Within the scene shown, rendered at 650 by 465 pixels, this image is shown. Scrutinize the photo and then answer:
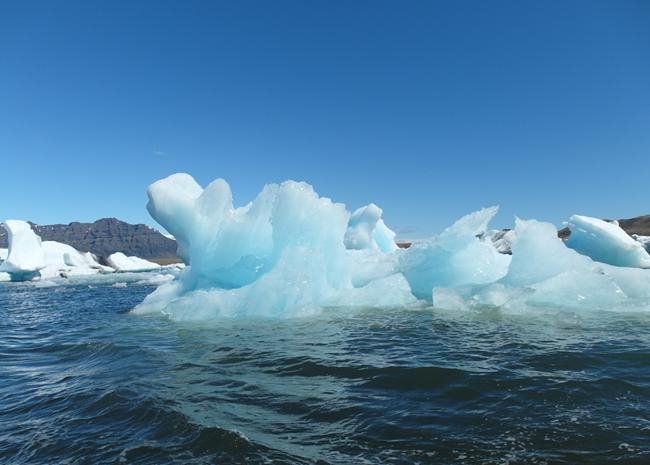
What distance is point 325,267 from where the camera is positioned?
1491cm

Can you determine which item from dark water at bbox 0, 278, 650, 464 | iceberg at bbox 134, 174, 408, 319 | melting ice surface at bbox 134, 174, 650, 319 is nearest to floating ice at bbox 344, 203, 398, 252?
melting ice surface at bbox 134, 174, 650, 319

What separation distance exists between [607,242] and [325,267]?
17.4 meters

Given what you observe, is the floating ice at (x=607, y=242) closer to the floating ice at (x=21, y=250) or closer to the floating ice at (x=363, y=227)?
the floating ice at (x=363, y=227)

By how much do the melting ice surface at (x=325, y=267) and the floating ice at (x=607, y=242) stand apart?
9.37 metres

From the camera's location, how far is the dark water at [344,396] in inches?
169

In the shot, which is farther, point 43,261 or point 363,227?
point 43,261

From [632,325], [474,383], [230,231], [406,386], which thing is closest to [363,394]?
[406,386]

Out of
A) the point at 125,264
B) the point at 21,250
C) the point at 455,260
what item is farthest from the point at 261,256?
the point at 125,264

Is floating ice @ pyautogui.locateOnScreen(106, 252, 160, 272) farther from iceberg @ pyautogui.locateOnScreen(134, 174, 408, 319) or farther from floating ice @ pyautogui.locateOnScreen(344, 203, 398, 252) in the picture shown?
iceberg @ pyautogui.locateOnScreen(134, 174, 408, 319)

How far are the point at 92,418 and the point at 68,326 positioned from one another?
10228mm

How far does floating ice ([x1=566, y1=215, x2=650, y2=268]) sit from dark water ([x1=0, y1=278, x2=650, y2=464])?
612 inches

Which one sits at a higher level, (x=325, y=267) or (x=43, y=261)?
Result: (x=43, y=261)

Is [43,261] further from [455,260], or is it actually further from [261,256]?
[455,260]

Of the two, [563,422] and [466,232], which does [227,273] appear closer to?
[466,232]
